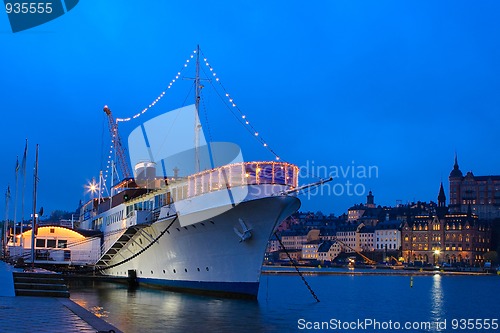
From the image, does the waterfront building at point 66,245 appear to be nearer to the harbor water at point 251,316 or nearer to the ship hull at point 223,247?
the harbor water at point 251,316

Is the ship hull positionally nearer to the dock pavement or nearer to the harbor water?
the harbor water

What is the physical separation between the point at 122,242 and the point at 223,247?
13.5m

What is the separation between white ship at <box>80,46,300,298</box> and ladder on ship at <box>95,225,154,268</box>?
4.0 inches

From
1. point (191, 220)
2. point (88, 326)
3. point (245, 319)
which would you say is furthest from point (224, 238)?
point (88, 326)

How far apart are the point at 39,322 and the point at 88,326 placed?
1448mm

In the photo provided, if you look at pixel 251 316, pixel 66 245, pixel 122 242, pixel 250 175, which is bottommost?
pixel 251 316

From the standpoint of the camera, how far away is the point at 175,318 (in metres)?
31.8

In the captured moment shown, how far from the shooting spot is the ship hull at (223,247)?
128ft

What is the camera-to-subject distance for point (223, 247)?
40.2 m

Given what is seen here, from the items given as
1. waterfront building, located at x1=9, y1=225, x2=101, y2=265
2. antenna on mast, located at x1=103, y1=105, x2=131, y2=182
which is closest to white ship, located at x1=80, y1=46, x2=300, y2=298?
waterfront building, located at x1=9, y1=225, x2=101, y2=265

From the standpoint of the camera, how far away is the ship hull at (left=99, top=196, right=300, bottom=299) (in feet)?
128

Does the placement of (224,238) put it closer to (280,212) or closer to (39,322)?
(280,212)

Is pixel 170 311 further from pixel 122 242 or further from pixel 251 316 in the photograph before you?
pixel 122 242

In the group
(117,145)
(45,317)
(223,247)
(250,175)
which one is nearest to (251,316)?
(223,247)
